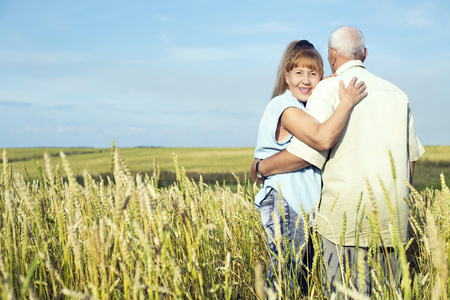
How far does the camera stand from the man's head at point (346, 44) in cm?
232

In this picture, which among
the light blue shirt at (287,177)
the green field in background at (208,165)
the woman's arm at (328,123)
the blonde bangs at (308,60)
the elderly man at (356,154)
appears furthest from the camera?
the green field in background at (208,165)

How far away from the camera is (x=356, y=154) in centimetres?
219

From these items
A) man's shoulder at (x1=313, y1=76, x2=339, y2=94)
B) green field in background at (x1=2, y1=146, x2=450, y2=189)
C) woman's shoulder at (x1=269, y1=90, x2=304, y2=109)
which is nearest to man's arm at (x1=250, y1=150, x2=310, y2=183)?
woman's shoulder at (x1=269, y1=90, x2=304, y2=109)

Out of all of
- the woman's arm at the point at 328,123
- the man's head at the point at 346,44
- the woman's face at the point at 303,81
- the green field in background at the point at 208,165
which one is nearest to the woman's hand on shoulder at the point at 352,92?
the woman's arm at the point at 328,123

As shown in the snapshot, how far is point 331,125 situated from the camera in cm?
205

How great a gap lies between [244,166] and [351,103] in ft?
43.8

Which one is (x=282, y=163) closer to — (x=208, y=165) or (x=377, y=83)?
(x=377, y=83)

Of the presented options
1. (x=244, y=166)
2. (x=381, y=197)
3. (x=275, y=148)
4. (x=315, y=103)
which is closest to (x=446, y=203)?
(x=381, y=197)

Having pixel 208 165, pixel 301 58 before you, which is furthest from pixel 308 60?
pixel 208 165

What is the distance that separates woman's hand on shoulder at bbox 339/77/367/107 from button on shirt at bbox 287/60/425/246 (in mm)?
54

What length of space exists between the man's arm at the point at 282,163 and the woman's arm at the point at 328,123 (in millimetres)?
132

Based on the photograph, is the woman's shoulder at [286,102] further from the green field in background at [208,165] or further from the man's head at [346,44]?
the green field in background at [208,165]

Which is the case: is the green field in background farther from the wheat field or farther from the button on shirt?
the button on shirt

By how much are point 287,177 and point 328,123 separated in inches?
17.9
